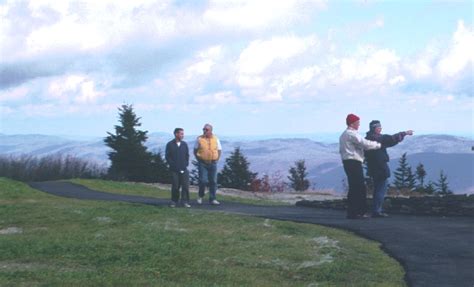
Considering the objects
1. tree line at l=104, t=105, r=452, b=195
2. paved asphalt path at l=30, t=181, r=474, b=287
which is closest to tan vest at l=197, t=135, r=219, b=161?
paved asphalt path at l=30, t=181, r=474, b=287

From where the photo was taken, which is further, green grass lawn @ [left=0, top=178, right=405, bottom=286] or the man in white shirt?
the man in white shirt

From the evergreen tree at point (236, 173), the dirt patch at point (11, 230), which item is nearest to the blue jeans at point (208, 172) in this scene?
the dirt patch at point (11, 230)

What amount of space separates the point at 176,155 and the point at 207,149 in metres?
0.89

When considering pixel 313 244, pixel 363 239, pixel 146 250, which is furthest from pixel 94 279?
pixel 363 239

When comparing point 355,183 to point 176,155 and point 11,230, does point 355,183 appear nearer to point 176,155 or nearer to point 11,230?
point 176,155

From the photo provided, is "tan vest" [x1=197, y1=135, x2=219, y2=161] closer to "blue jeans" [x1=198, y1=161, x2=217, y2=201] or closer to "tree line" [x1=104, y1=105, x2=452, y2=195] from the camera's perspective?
"blue jeans" [x1=198, y1=161, x2=217, y2=201]

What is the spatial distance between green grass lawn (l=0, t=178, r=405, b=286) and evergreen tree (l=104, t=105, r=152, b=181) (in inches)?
1126

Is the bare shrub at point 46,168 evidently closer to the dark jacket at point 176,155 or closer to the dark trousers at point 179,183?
the dark trousers at point 179,183

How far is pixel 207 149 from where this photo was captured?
1922 centimetres

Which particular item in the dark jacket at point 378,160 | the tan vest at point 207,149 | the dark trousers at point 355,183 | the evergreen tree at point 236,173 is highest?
the evergreen tree at point 236,173

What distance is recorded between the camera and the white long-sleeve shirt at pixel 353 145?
1425 centimetres

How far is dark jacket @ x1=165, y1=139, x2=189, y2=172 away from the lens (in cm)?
1872

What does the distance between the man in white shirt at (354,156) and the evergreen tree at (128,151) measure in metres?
29.3

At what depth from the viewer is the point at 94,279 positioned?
29.0ft
